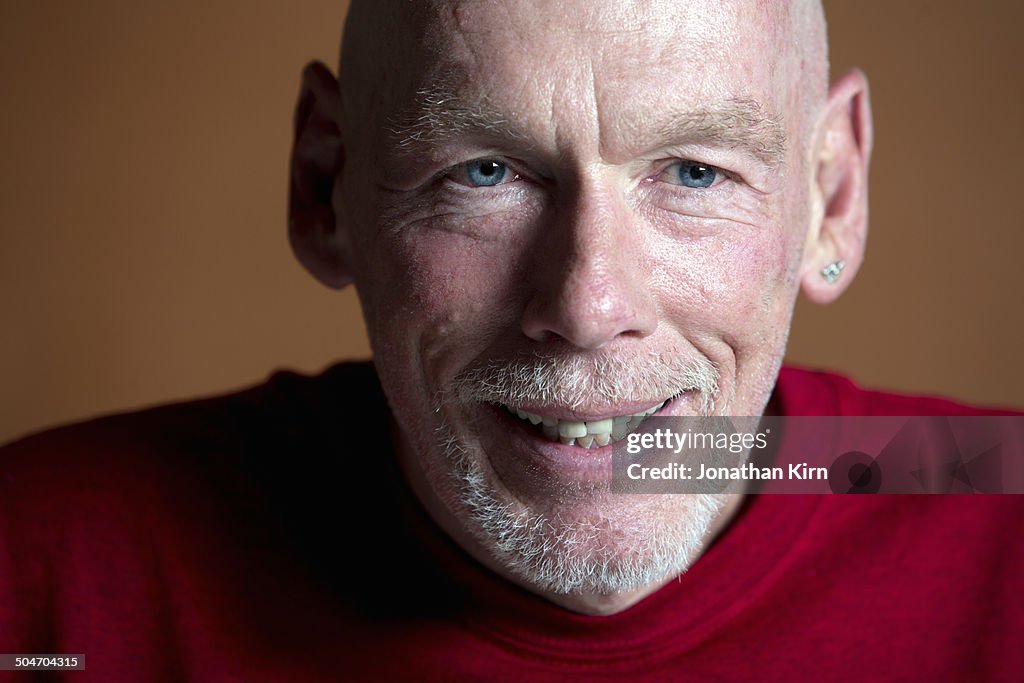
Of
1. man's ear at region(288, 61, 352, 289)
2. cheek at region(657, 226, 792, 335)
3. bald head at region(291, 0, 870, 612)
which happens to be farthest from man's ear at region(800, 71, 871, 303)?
man's ear at region(288, 61, 352, 289)

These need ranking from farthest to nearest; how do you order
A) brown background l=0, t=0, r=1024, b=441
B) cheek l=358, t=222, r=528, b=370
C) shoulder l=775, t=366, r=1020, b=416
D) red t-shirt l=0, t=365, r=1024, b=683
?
brown background l=0, t=0, r=1024, b=441, shoulder l=775, t=366, r=1020, b=416, red t-shirt l=0, t=365, r=1024, b=683, cheek l=358, t=222, r=528, b=370

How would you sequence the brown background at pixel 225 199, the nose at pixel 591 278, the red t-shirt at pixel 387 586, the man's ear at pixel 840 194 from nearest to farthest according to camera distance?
the nose at pixel 591 278 < the red t-shirt at pixel 387 586 < the man's ear at pixel 840 194 < the brown background at pixel 225 199

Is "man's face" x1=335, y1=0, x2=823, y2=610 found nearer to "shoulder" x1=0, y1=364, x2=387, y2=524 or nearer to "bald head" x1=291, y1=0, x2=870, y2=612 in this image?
"bald head" x1=291, y1=0, x2=870, y2=612

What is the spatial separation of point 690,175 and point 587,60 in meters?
0.23

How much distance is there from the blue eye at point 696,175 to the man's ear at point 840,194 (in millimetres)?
330

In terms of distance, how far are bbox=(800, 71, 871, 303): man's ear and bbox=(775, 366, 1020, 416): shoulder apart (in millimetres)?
229

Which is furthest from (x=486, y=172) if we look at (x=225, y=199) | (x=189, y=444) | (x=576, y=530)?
(x=225, y=199)

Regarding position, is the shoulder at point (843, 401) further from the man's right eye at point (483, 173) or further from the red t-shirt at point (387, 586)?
the man's right eye at point (483, 173)

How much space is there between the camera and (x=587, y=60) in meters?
1.62

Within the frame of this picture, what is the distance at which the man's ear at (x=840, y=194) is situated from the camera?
6.63ft

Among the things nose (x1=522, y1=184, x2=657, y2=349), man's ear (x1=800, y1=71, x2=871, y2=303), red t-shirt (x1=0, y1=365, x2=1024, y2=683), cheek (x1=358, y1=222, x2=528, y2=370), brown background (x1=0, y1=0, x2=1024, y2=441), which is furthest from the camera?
brown background (x1=0, y1=0, x2=1024, y2=441)

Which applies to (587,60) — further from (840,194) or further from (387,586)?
(387,586)

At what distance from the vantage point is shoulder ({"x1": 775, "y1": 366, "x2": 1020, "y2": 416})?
2.21 m

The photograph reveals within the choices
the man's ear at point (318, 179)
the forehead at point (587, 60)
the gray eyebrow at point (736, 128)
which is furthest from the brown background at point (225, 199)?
the forehead at point (587, 60)
